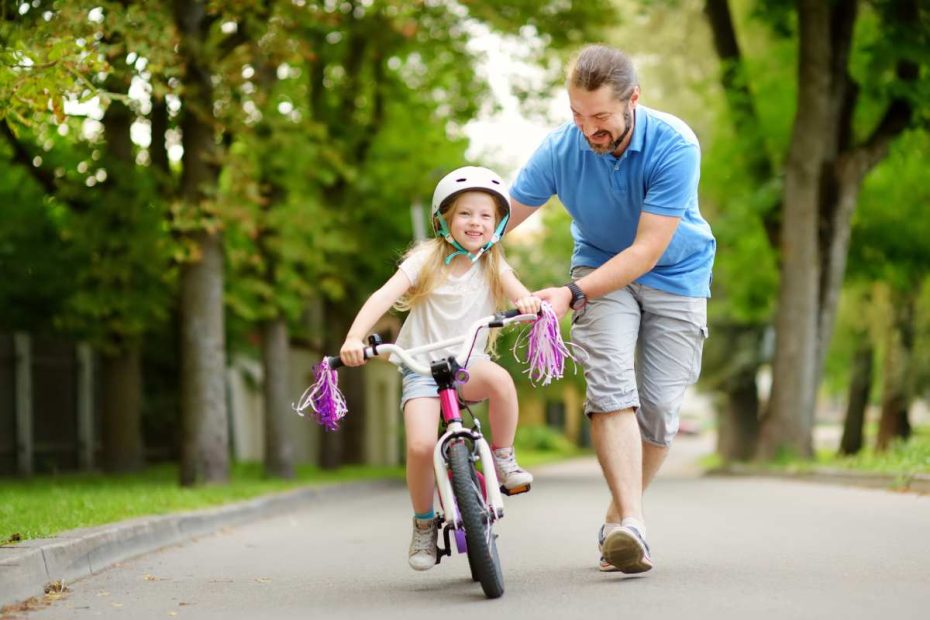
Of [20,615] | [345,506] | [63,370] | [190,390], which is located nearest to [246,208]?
[190,390]

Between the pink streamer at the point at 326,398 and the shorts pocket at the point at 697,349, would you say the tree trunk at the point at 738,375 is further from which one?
the pink streamer at the point at 326,398

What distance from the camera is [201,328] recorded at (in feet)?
49.2

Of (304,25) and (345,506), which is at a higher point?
(304,25)

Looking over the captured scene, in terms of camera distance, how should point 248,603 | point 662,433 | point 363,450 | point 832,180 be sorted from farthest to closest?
point 363,450 < point 832,180 < point 662,433 < point 248,603

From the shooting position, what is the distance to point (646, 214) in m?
6.06

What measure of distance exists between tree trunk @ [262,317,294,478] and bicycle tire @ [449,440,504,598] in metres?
13.4

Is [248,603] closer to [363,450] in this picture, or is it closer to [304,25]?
[304,25]

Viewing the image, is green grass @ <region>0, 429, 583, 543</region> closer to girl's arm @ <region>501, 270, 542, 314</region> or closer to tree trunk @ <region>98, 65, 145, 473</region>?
tree trunk @ <region>98, 65, 145, 473</region>

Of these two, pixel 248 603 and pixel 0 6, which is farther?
pixel 0 6

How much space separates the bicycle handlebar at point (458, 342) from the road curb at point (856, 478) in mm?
6902

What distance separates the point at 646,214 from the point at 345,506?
879cm

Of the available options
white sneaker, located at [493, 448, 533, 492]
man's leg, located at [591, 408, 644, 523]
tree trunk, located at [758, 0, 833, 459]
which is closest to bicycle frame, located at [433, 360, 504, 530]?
white sneaker, located at [493, 448, 533, 492]

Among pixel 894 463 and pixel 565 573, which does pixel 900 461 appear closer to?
pixel 894 463

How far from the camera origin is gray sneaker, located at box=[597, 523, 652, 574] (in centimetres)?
594
